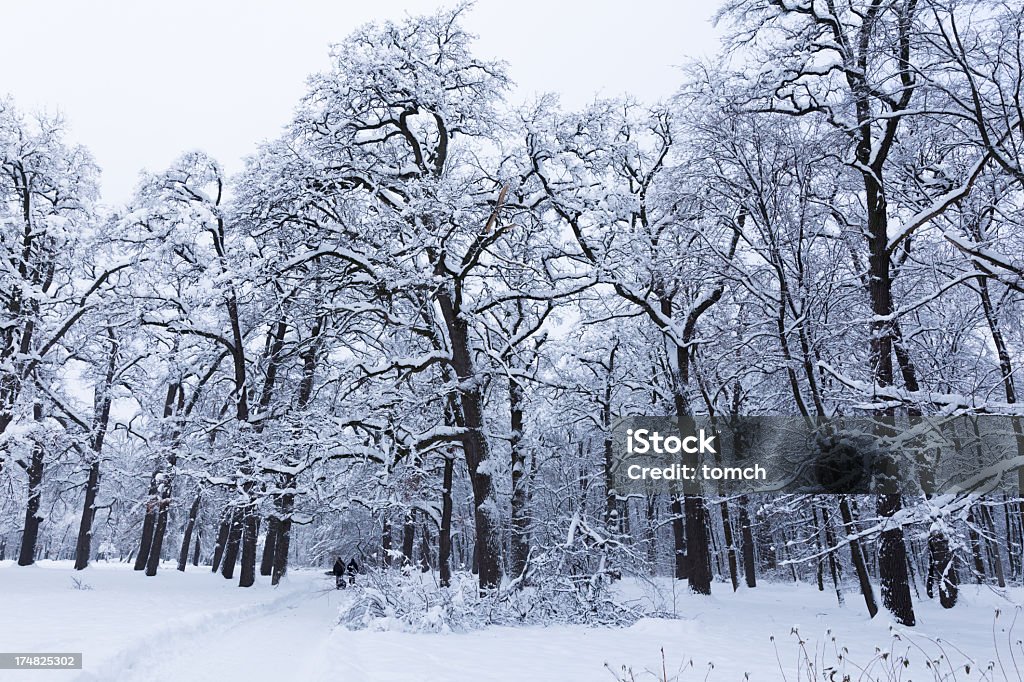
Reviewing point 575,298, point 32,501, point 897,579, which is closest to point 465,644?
point 897,579

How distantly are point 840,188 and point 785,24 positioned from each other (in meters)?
2.95

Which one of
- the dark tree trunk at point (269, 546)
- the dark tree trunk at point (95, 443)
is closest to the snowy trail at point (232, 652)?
the dark tree trunk at point (269, 546)

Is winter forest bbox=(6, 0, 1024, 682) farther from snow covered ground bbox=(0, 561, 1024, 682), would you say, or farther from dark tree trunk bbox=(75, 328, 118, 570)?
dark tree trunk bbox=(75, 328, 118, 570)

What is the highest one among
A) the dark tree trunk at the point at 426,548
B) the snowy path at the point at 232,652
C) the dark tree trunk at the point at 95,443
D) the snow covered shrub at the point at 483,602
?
the dark tree trunk at the point at 95,443

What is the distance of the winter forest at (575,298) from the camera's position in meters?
8.29

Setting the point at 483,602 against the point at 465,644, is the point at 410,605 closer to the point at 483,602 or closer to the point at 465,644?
the point at 483,602

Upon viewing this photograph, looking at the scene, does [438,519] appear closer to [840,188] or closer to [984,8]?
[840,188]

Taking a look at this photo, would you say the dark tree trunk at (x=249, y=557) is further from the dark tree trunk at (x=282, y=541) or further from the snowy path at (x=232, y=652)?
the snowy path at (x=232, y=652)

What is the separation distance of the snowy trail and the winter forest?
0.15 meters

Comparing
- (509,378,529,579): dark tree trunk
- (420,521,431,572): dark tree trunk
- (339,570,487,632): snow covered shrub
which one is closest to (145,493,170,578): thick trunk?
(420,521,431,572): dark tree trunk

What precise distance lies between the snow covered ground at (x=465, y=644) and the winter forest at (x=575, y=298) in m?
0.13

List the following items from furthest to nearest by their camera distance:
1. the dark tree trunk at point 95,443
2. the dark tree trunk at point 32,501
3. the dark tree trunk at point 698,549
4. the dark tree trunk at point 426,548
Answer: the dark tree trunk at point 95,443 < the dark tree trunk at point 32,501 < the dark tree trunk at point 698,549 < the dark tree trunk at point 426,548

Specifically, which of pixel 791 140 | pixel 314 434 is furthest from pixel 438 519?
pixel 791 140

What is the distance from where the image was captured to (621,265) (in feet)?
46.0
